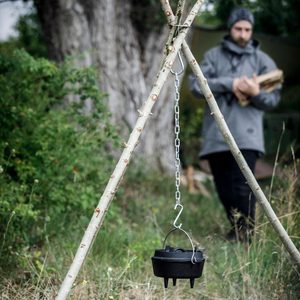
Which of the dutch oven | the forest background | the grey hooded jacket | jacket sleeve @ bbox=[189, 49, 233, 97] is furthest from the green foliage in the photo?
the dutch oven

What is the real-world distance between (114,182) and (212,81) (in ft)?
7.64

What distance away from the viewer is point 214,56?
6.09 metres

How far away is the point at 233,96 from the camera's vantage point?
5.94 m

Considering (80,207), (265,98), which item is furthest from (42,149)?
(265,98)

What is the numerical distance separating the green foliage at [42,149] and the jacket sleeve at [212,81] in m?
0.76

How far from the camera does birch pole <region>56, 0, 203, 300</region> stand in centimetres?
354

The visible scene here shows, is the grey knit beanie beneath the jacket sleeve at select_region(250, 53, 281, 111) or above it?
above

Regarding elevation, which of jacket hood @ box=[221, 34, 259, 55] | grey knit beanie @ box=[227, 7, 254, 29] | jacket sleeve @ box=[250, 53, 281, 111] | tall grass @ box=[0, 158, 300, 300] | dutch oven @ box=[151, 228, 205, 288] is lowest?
tall grass @ box=[0, 158, 300, 300]

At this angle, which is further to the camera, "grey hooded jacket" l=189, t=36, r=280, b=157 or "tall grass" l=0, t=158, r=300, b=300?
"grey hooded jacket" l=189, t=36, r=280, b=157

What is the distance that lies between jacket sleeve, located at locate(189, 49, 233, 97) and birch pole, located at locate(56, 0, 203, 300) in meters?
1.73

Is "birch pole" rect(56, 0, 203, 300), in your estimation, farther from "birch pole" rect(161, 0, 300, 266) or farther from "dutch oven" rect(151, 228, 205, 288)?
"dutch oven" rect(151, 228, 205, 288)

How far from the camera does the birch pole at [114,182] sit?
3.54m

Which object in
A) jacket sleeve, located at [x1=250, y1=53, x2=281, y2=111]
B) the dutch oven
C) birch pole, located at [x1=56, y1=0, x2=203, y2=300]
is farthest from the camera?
jacket sleeve, located at [x1=250, y1=53, x2=281, y2=111]

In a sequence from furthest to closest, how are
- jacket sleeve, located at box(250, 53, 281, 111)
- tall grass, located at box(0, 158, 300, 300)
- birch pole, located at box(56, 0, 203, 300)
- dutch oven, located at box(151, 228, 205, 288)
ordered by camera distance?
jacket sleeve, located at box(250, 53, 281, 111) → tall grass, located at box(0, 158, 300, 300) → dutch oven, located at box(151, 228, 205, 288) → birch pole, located at box(56, 0, 203, 300)
